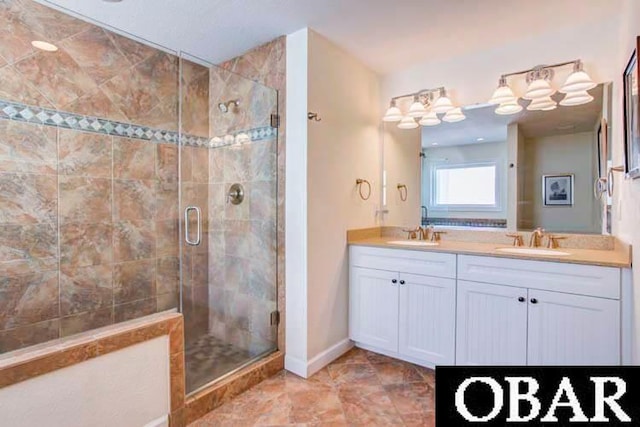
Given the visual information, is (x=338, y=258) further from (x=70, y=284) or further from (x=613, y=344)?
(x=70, y=284)

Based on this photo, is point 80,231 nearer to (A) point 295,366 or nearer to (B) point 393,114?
(A) point 295,366

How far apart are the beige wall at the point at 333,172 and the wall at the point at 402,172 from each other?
214 mm

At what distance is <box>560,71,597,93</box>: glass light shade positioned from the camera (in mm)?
2125

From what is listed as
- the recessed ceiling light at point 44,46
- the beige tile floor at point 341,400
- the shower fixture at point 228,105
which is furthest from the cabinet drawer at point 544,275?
the recessed ceiling light at point 44,46

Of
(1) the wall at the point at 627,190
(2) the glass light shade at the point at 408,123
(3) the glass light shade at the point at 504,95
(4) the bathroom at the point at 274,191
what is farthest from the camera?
(2) the glass light shade at the point at 408,123

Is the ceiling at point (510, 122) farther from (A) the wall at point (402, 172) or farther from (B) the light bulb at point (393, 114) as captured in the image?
(B) the light bulb at point (393, 114)

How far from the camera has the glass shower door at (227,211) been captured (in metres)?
2.55

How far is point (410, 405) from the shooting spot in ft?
6.56

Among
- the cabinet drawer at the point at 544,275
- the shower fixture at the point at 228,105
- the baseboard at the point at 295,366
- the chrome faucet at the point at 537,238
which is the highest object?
the shower fixture at the point at 228,105

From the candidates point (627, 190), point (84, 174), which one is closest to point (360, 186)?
point (627, 190)

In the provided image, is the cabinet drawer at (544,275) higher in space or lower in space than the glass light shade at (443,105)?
lower

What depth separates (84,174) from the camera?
2314 mm

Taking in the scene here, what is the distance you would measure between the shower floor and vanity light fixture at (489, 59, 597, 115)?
250 cm

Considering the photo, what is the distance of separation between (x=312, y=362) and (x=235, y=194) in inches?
54.9
